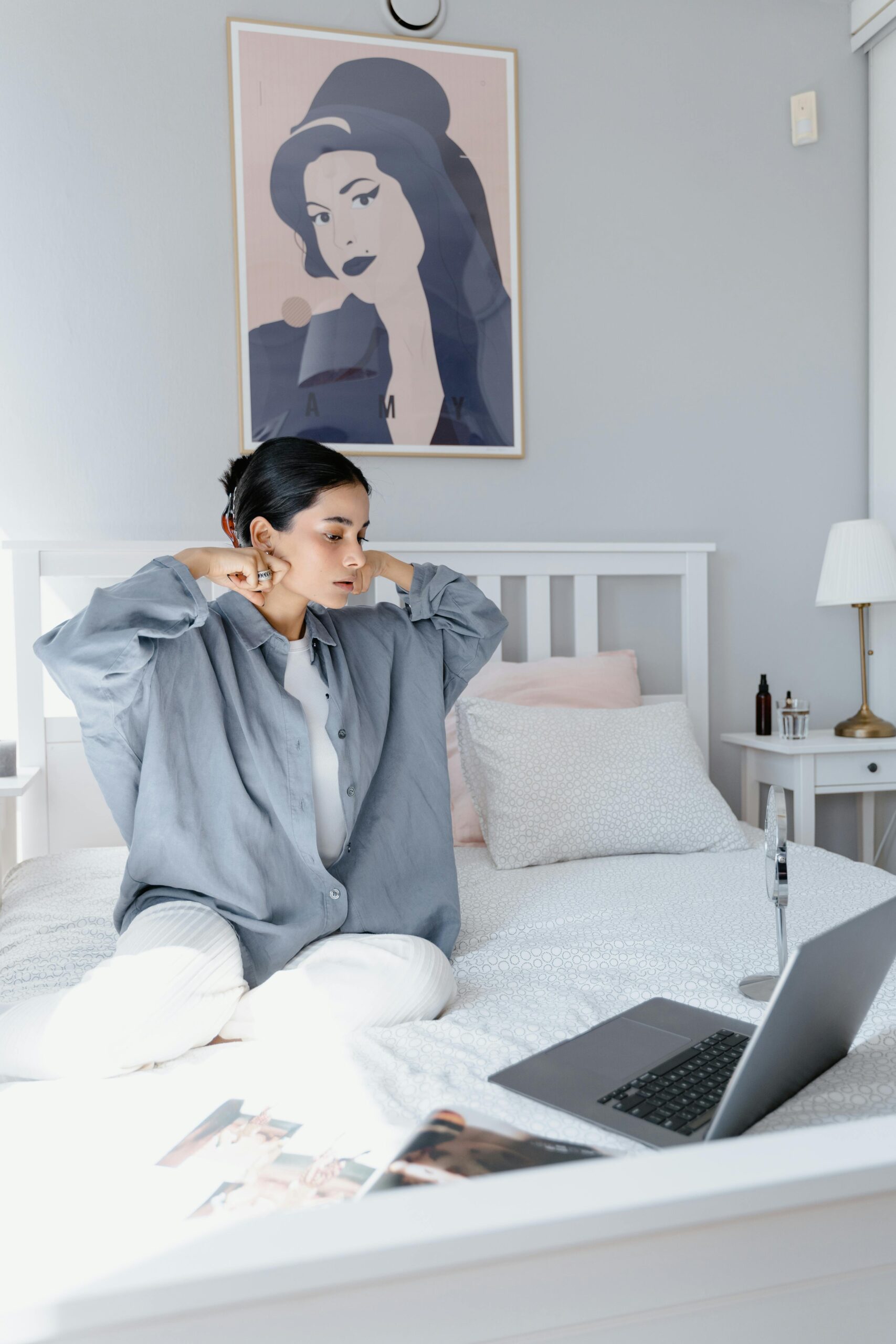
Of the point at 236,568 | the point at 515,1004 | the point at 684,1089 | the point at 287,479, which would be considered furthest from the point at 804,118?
the point at 684,1089

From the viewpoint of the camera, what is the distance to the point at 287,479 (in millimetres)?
1474

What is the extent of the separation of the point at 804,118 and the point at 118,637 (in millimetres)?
2442

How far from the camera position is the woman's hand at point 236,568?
1384 millimetres

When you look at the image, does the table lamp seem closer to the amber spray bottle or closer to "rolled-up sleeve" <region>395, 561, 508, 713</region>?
the amber spray bottle

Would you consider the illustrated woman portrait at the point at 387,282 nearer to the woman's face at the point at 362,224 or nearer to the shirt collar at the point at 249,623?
the woman's face at the point at 362,224

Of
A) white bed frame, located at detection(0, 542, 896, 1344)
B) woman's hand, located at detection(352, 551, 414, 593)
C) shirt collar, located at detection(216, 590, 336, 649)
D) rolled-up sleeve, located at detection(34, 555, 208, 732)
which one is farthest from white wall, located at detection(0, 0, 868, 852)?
white bed frame, located at detection(0, 542, 896, 1344)

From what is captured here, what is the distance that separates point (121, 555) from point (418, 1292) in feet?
6.39

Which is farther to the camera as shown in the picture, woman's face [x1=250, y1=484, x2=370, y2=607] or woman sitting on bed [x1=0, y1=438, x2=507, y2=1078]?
woman's face [x1=250, y1=484, x2=370, y2=607]

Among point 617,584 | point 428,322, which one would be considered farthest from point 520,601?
point 428,322

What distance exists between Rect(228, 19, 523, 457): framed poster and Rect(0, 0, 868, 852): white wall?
0.06 meters

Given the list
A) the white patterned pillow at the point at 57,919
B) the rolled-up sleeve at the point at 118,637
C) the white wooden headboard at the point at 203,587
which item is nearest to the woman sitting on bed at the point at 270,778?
the rolled-up sleeve at the point at 118,637

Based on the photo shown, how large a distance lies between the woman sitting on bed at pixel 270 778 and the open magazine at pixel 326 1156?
0.30 meters

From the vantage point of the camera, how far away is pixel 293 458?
1475 millimetres

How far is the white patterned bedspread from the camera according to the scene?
2.69ft
